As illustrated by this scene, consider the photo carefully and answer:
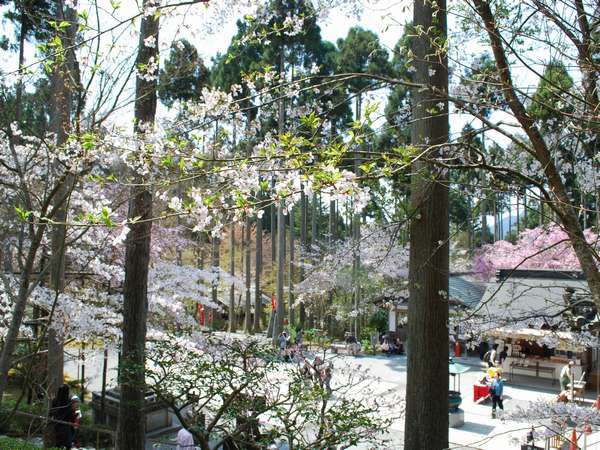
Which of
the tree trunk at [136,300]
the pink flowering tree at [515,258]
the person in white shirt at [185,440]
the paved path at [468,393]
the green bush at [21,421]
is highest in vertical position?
the pink flowering tree at [515,258]

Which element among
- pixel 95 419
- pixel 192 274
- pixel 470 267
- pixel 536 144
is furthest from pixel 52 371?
pixel 470 267

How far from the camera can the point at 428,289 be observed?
4.17 m

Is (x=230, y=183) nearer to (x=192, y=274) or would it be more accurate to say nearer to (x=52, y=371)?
(x=52, y=371)

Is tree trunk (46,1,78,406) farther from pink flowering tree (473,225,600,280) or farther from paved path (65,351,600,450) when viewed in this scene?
pink flowering tree (473,225,600,280)

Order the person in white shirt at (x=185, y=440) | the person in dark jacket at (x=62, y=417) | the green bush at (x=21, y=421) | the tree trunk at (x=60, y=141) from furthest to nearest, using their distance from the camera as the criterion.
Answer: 1. the green bush at (x=21, y=421)
2. the person in dark jacket at (x=62, y=417)
3. the person in white shirt at (x=185, y=440)
4. the tree trunk at (x=60, y=141)

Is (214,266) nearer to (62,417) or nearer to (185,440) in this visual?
(62,417)

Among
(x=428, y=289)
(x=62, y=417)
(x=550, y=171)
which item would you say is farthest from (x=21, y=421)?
(x=550, y=171)

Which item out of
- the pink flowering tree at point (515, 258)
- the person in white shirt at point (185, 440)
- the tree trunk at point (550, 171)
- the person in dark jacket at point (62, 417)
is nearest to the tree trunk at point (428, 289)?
the tree trunk at point (550, 171)

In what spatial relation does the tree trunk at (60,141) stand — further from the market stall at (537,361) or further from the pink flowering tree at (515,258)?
the pink flowering tree at (515,258)

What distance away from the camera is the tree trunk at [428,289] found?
4047 millimetres

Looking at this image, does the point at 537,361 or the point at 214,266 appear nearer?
the point at 214,266

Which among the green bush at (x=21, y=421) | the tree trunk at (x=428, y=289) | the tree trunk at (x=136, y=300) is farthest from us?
the green bush at (x=21, y=421)

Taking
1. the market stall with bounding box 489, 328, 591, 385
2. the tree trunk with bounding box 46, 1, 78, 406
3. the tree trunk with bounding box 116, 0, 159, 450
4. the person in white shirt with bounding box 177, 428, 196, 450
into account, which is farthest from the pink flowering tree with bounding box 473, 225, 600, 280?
the tree trunk with bounding box 46, 1, 78, 406

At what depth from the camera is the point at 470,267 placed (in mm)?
27734
